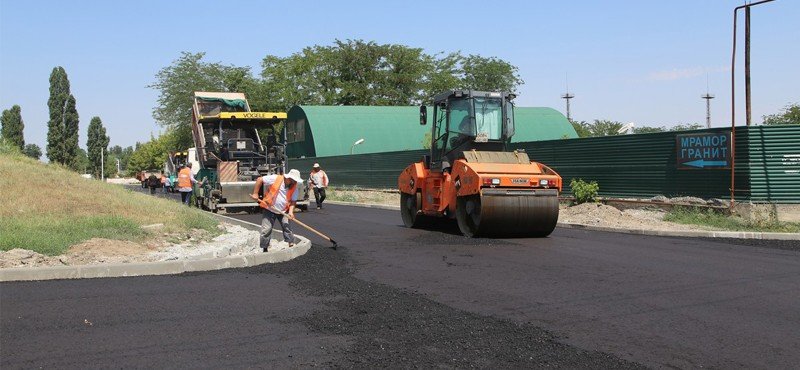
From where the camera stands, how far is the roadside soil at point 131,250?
31.6 ft

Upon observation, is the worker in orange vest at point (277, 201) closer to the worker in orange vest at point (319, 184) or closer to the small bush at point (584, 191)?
the small bush at point (584, 191)

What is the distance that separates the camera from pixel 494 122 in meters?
16.0

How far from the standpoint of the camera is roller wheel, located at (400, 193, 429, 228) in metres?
17.4

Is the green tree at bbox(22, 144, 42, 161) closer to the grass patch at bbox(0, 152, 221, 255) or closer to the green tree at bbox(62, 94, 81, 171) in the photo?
the green tree at bbox(62, 94, 81, 171)

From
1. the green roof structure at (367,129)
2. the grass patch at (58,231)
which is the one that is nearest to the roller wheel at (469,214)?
the grass patch at (58,231)

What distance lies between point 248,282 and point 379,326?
2.99 m

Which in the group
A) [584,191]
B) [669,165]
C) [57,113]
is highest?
[57,113]

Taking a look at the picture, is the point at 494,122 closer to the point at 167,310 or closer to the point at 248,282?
the point at 248,282

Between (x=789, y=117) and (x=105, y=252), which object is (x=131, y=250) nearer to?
(x=105, y=252)

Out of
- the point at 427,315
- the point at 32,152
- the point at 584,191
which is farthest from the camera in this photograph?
the point at 32,152

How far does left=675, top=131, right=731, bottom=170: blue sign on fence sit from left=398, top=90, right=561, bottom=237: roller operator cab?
201 inches

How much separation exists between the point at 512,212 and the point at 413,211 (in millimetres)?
3905

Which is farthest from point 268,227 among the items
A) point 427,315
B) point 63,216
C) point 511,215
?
point 427,315

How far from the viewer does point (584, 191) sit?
68.9 feet
